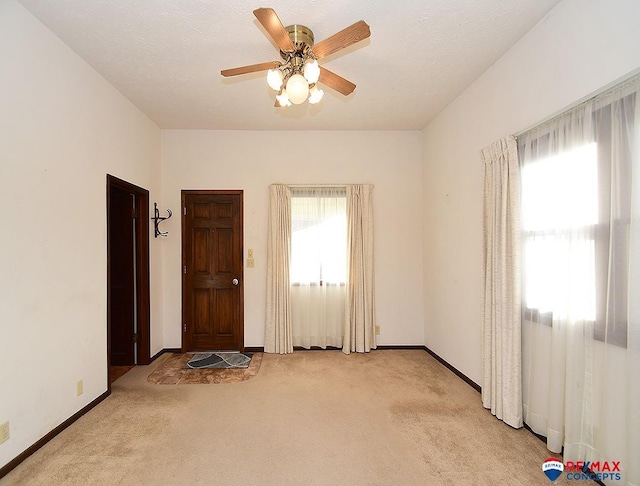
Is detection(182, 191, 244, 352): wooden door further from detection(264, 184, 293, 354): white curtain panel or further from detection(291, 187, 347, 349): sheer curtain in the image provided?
detection(291, 187, 347, 349): sheer curtain

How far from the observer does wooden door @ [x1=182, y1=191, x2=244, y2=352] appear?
4262 mm

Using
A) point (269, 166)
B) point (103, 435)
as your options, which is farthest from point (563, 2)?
point (103, 435)

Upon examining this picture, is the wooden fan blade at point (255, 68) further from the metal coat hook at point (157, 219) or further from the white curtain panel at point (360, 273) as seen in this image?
the metal coat hook at point (157, 219)

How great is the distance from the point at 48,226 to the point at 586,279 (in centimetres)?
372

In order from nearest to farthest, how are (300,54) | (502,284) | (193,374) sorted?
1. (300,54)
2. (502,284)
3. (193,374)

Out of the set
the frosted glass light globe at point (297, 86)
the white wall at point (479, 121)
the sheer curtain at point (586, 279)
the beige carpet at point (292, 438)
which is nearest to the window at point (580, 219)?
the sheer curtain at point (586, 279)

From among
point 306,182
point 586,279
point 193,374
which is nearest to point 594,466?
point 586,279

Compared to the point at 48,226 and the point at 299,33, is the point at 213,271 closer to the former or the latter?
the point at 48,226

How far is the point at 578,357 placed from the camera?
1906 millimetres

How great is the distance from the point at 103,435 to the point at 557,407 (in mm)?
3305

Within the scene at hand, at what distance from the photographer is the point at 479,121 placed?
2.96 meters

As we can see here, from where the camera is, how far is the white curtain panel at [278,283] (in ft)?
13.7

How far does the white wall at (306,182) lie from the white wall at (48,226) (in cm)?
123

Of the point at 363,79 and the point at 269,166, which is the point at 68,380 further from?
the point at 363,79
